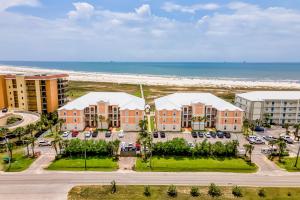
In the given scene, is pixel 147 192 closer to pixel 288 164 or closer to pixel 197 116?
pixel 288 164

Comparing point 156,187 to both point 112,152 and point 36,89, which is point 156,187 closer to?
point 112,152

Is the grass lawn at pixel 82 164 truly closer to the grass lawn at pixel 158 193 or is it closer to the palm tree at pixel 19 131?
the grass lawn at pixel 158 193

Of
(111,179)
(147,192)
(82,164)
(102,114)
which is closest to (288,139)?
(147,192)

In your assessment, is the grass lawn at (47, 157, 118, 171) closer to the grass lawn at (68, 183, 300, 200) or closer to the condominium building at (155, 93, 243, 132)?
the grass lawn at (68, 183, 300, 200)

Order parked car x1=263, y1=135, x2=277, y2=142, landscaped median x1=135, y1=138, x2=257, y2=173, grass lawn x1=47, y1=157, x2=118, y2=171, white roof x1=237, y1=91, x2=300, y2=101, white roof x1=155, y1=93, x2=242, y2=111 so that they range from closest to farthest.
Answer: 1. grass lawn x1=47, y1=157, x2=118, y2=171
2. landscaped median x1=135, y1=138, x2=257, y2=173
3. parked car x1=263, y1=135, x2=277, y2=142
4. white roof x1=155, y1=93, x2=242, y2=111
5. white roof x1=237, y1=91, x2=300, y2=101

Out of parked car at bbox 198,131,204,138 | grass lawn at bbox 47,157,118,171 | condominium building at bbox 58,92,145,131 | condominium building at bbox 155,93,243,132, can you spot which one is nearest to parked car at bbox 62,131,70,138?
condominium building at bbox 58,92,145,131

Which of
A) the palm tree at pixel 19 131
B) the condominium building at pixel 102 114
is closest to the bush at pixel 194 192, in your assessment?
the condominium building at pixel 102 114

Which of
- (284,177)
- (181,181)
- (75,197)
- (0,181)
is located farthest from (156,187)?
(0,181)
